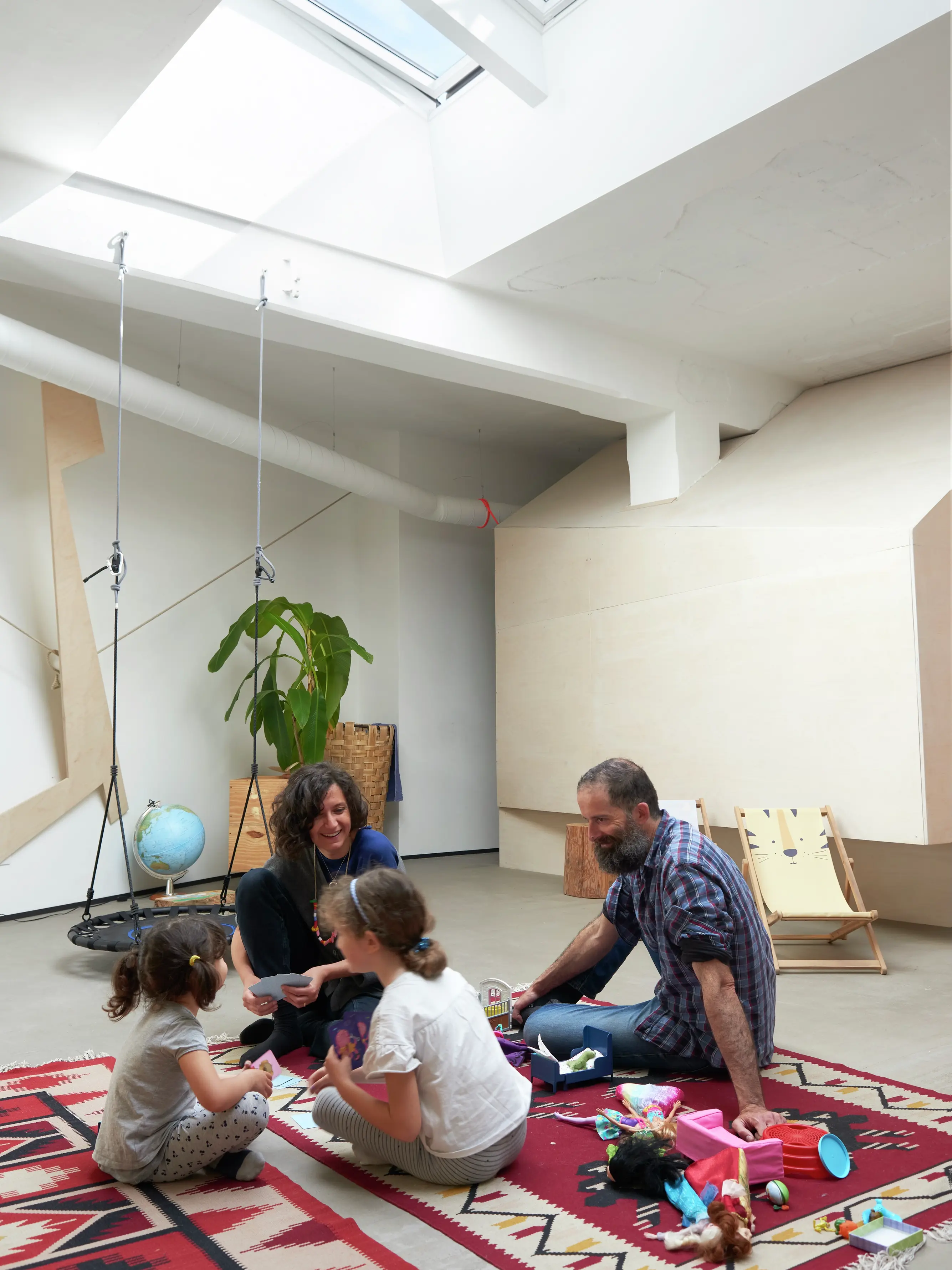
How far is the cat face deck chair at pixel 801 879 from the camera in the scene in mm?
4297

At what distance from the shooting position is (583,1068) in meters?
2.81

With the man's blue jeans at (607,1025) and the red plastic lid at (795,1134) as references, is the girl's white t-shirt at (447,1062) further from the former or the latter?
the man's blue jeans at (607,1025)

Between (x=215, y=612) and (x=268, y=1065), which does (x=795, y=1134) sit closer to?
(x=268, y=1065)

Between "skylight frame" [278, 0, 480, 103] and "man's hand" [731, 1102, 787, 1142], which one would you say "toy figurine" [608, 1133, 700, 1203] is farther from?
"skylight frame" [278, 0, 480, 103]

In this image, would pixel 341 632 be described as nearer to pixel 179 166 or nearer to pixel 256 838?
pixel 256 838

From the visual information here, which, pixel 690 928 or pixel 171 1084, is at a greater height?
pixel 690 928

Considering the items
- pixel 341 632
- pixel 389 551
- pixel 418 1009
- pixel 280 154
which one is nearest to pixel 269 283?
pixel 280 154

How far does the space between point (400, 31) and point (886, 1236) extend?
5.02 meters

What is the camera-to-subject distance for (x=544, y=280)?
5.23 metres

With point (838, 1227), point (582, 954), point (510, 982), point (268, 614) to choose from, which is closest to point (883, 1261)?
point (838, 1227)

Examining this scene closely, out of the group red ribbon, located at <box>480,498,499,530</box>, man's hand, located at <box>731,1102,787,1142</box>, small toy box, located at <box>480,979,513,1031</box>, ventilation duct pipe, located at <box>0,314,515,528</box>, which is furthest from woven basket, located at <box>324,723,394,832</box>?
man's hand, located at <box>731,1102,787,1142</box>

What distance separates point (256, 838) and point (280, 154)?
3.95 meters

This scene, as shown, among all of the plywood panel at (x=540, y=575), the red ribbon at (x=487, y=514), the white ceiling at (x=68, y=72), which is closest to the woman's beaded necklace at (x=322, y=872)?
the white ceiling at (x=68, y=72)

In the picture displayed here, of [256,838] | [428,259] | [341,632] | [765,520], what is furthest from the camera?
[341,632]
